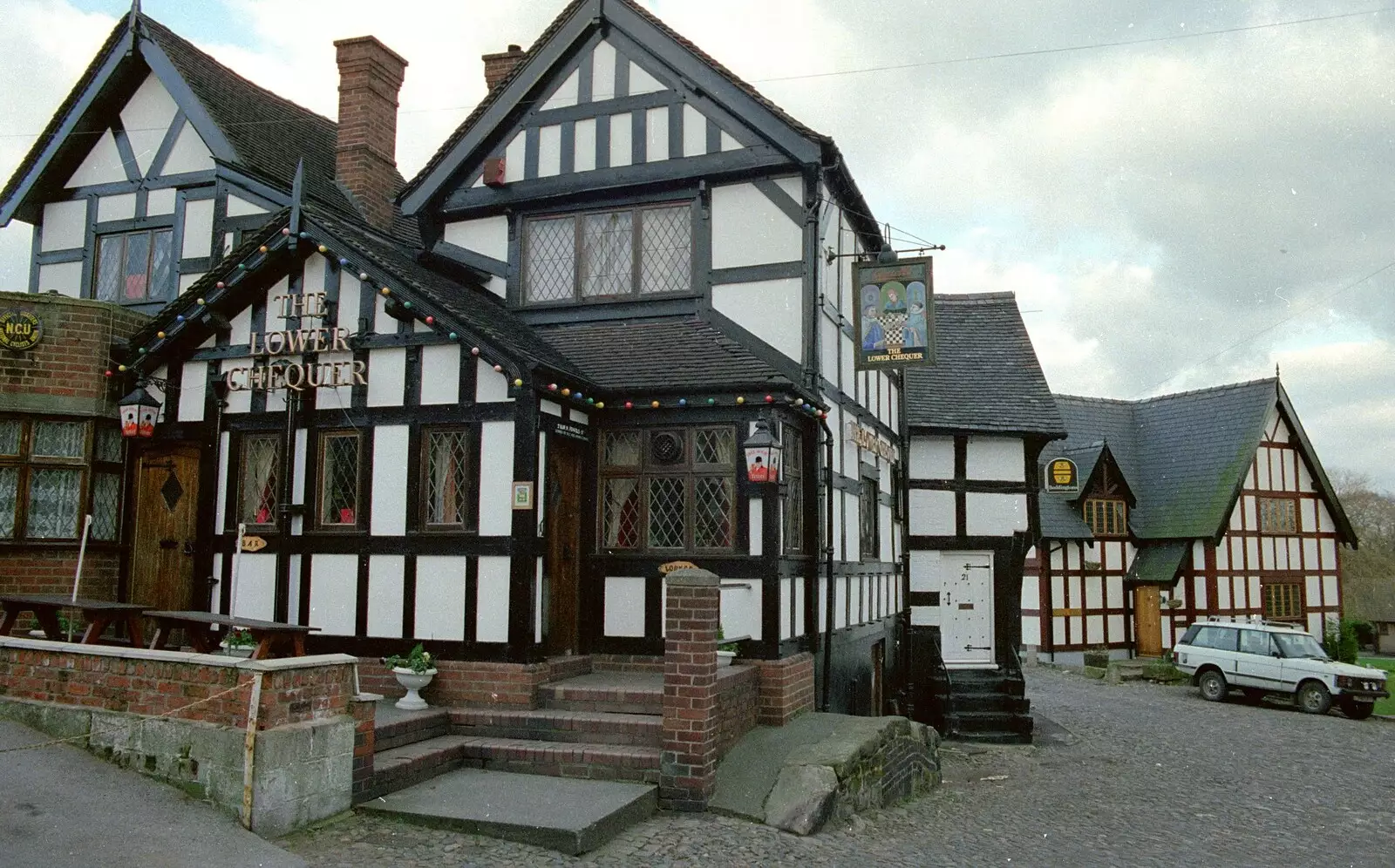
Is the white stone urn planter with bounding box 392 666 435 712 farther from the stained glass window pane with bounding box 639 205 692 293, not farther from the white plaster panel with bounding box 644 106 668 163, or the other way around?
the white plaster panel with bounding box 644 106 668 163

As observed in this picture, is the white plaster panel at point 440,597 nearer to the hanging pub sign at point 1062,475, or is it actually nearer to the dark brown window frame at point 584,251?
the dark brown window frame at point 584,251

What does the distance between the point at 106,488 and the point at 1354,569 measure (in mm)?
55734

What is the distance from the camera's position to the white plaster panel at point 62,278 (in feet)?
51.2

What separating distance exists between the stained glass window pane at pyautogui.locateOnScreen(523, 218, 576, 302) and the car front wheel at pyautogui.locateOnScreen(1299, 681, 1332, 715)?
61.5 ft

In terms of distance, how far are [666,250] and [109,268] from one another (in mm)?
8780

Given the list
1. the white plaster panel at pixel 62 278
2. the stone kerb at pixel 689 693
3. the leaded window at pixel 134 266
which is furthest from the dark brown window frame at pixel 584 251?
the white plaster panel at pixel 62 278

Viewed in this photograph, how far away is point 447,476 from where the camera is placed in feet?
35.3

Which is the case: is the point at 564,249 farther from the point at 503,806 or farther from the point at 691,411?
the point at 503,806

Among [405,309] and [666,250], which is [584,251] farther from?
[405,309]

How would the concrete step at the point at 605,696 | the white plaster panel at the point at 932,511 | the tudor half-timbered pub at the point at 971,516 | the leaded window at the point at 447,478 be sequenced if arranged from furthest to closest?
the white plaster panel at the point at 932,511
the tudor half-timbered pub at the point at 971,516
the leaded window at the point at 447,478
the concrete step at the point at 605,696

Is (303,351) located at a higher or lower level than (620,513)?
higher

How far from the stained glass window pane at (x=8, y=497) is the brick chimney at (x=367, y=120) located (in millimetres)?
6402

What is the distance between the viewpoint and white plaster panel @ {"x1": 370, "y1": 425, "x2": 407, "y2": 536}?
35.4 feet

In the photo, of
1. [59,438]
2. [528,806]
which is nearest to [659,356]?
[528,806]
